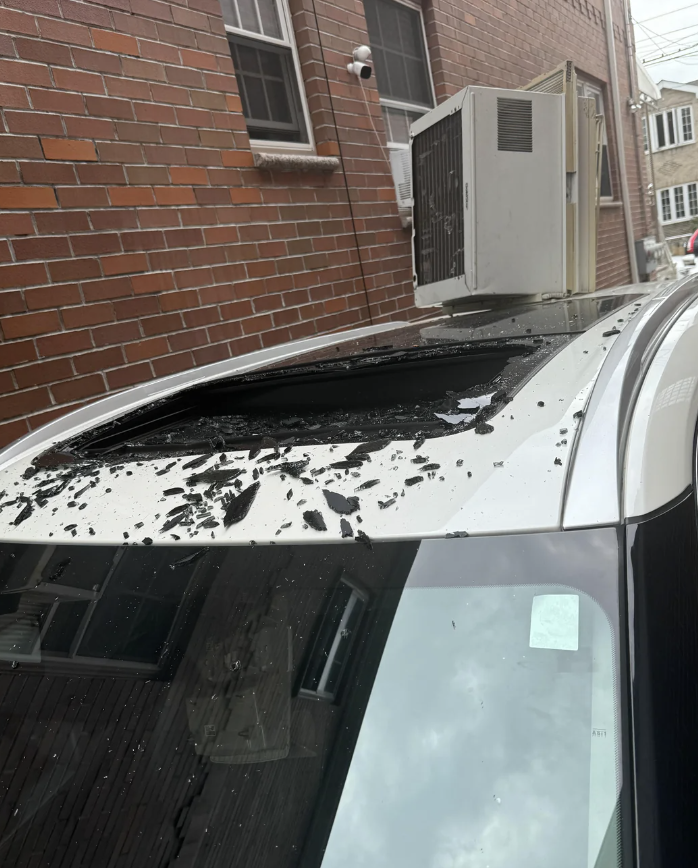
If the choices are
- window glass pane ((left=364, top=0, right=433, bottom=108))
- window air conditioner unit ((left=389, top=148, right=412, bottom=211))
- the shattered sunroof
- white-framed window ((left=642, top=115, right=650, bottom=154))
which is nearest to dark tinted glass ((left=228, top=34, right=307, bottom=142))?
window air conditioner unit ((left=389, top=148, right=412, bottom=211))

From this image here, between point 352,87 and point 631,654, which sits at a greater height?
point 352,87

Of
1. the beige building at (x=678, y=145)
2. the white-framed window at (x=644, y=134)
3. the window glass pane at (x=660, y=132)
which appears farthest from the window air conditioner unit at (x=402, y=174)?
the window glass pane at (x=660, y=132)

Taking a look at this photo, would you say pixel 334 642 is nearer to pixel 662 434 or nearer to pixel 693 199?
pixel 662 434

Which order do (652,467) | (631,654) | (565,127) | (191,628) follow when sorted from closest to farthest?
(631,654), (652,467), (191,628), (565,127)

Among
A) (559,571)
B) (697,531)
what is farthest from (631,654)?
(697,531)

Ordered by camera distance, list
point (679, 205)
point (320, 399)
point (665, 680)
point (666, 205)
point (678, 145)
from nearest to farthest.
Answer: point (665, 680)
point (320, 399)
point (678, 145)
point (679, 205)
point (666, 205)

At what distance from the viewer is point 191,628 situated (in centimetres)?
108

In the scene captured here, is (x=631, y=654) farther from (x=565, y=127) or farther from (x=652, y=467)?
(x=565, y=127)

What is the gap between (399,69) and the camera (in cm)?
583

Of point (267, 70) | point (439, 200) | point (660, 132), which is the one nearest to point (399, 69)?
point (267, 70)

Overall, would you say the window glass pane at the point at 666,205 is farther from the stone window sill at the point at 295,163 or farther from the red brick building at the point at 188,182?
the stone window sill at the point at 295,163

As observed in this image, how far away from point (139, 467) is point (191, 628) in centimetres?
39

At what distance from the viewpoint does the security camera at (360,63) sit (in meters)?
4.90

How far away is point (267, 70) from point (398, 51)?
183cm
